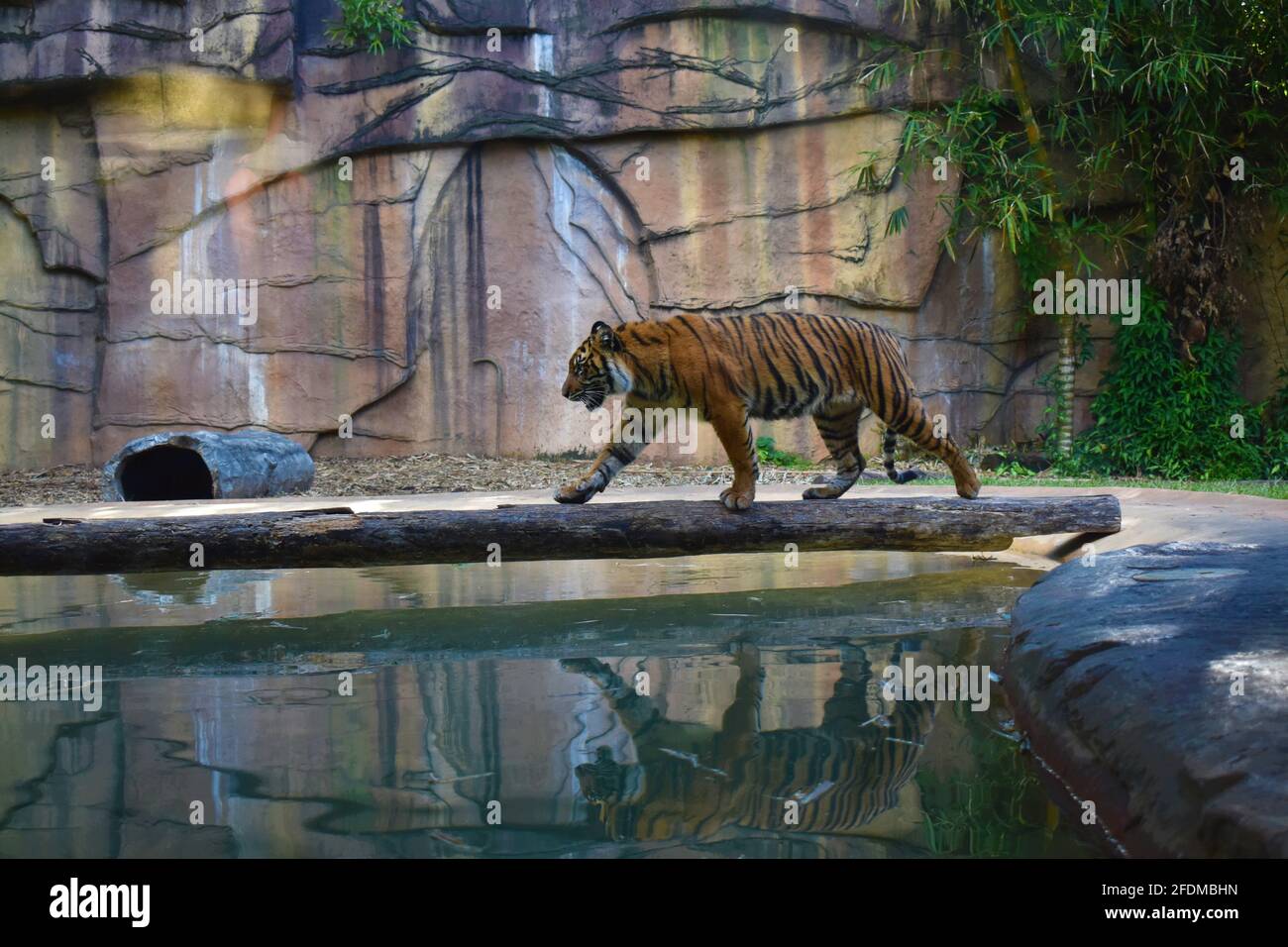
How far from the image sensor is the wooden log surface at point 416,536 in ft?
15.6

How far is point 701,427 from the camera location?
11.5 metres

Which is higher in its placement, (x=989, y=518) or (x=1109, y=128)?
(x=1109, y=128)

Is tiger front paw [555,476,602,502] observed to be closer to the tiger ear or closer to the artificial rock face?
the tiger ear

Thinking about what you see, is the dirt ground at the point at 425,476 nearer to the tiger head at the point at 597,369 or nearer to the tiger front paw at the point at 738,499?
the tiger head at the point at 597,369

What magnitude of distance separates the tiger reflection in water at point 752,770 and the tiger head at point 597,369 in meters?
2.06

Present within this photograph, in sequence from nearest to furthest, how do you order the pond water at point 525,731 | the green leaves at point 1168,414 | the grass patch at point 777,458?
the pond water at point 525,731 → the green leaves at point 1168,414 → the grass patch at point 777,458

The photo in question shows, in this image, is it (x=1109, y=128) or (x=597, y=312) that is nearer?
(x=1109, y=128)

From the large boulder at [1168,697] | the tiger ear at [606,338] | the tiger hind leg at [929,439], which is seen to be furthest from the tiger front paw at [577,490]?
the large boulder at [1168,697]

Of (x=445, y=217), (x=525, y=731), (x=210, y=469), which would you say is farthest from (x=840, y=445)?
(x=445, y=217)

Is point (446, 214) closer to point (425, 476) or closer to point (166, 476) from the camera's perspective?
point (425, 476)
